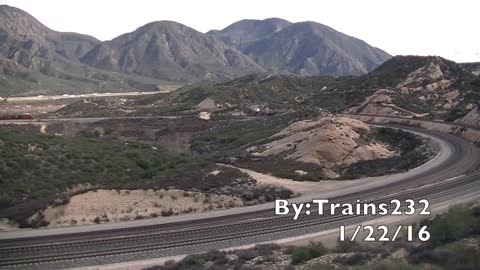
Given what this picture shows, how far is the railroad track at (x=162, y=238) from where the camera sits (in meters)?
21.8

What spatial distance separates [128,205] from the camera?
99.6 feet

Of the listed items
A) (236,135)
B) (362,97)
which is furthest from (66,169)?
(362,97)

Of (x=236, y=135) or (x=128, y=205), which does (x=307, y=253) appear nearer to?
(x=128, y=205)

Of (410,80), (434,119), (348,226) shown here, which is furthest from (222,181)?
(410,80)

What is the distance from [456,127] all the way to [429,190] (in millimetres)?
33543

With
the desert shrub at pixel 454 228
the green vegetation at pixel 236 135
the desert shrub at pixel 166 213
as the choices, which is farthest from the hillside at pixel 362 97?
the desert shrub at pixel 454 228

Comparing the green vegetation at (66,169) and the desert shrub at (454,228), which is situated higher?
the desert shrub at (454,228)

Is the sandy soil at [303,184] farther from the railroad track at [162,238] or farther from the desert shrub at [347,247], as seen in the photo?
the desert shrub at [347,247]

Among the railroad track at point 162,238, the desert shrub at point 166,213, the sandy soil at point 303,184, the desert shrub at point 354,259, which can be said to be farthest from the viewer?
the sandy soil at point 303,184

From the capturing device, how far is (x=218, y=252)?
2077cm

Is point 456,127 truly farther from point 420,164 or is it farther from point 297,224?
point 297,224

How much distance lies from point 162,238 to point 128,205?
21.2 feet

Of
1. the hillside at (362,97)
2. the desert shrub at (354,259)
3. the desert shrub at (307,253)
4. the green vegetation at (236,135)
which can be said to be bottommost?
the green vegetation at (236,135)

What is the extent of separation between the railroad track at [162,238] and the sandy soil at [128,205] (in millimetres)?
2824
